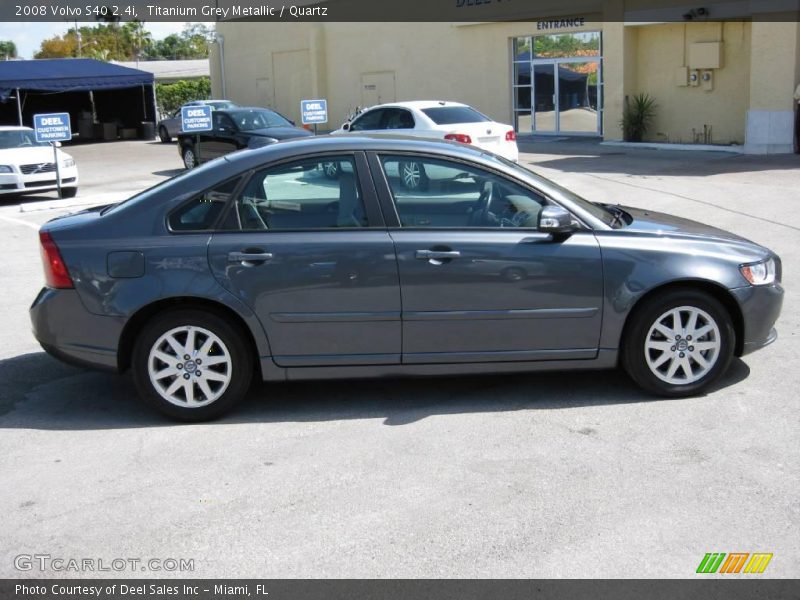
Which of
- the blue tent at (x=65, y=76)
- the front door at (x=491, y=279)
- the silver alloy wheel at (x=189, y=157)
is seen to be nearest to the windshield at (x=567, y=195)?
the front door at (x=491, y=279)

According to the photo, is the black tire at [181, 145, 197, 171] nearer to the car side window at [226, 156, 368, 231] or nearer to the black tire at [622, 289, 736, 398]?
the car side window at [226, 156, 368, 231]

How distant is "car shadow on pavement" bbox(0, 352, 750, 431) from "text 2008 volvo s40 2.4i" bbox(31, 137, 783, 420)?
0.84ft

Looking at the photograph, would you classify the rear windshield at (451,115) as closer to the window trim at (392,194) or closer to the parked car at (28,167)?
the parked car at (28,167)

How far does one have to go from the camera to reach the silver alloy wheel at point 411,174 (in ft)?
18.7

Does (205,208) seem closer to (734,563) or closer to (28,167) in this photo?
(734,563)

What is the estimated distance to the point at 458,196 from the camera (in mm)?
5770

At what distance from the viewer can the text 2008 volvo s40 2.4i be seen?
217 inches

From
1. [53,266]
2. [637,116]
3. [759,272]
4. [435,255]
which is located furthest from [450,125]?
[53,266]

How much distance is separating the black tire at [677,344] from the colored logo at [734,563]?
1.89 m

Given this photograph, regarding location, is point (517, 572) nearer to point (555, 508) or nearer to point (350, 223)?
A: point (555, 508)

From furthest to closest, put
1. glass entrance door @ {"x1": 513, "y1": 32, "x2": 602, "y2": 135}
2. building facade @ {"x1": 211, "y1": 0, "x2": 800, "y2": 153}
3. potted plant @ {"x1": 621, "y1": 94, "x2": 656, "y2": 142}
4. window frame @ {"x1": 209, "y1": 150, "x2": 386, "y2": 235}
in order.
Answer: glass entrance door @ {"x1": 513, "y1": 32, "x2": 602, "y2": 135} → potted plant @ {"x1": 621, "y1": 94, "x2": 656, "y2": 142} → building facade @ {"x1": 211, "y1": 0, "x2": 800, "y2": 153} → window frame @ {"x1": 209, "y1": 150, "x2": 386, "y2": 235}

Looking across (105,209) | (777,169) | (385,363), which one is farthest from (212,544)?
(777,169)

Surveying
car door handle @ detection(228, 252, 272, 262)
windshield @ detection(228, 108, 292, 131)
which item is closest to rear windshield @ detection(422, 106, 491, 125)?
windshield @ detection(228, 108, 292, 131)

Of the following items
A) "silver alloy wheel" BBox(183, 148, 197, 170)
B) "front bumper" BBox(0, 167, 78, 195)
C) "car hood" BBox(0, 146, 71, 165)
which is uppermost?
"car hood" BBox(0, 146, 71, 165)
